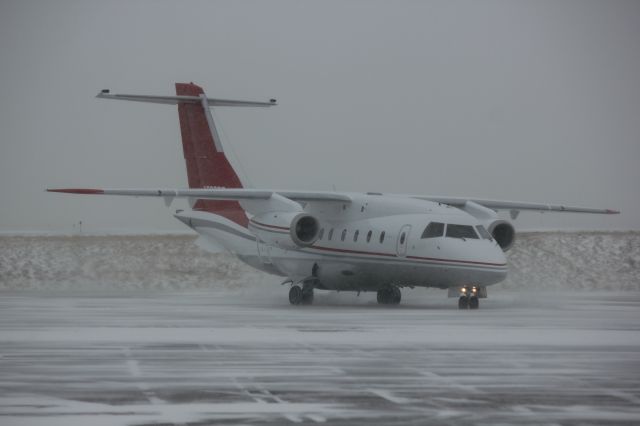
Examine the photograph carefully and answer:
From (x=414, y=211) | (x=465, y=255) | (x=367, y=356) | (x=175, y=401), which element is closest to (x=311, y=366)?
(x=367, y=356)

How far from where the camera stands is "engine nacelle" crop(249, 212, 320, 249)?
99.6 feet

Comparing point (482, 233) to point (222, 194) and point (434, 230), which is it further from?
point (222, 194)

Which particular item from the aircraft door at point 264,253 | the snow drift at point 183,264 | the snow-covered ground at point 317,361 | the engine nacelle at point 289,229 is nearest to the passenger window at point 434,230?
the snow-covered ground at point 317,361

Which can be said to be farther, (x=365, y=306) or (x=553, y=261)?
(x=553, y=261)

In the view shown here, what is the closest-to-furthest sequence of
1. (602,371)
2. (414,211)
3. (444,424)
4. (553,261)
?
(444,424), (602,371), (414,211), (553,261)

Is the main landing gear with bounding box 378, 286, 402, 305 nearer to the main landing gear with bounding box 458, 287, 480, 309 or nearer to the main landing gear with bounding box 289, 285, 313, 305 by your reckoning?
the main landing gear with bounding box 289, 285, 313, 305

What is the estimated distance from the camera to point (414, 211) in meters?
30.3

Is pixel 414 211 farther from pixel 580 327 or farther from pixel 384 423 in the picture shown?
pixel 384 423

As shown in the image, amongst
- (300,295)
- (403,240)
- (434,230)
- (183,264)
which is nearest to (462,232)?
(434,230)

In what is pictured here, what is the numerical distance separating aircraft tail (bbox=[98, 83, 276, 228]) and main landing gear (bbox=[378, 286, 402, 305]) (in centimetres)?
571

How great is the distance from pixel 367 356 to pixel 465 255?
1265cm

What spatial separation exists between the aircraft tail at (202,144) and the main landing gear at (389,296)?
5.71 metres

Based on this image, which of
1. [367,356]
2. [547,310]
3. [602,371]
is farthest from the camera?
[547,310]

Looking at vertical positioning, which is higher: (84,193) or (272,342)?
(84,193)
